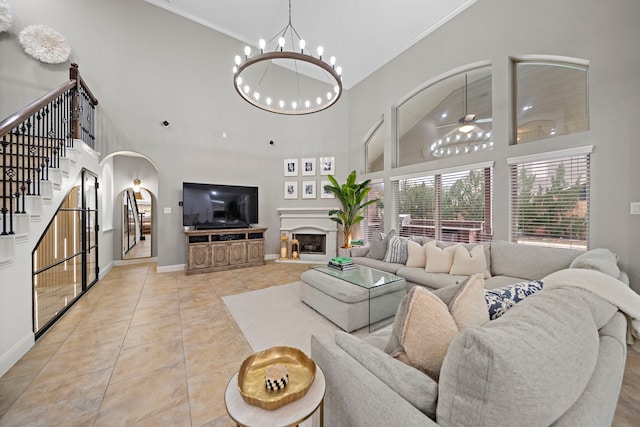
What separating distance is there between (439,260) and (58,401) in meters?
3.75

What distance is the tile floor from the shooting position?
4.95ft

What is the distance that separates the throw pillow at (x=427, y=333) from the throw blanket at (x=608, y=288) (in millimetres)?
858

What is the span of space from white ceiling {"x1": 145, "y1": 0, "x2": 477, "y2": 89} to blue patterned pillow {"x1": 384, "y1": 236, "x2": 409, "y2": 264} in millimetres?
3872

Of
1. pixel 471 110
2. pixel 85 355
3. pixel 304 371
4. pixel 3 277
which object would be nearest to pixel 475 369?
pixel 304 371

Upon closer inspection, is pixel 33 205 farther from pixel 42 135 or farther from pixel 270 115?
pixel 270 115

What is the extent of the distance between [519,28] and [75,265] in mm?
6972

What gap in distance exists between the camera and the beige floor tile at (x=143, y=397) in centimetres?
149

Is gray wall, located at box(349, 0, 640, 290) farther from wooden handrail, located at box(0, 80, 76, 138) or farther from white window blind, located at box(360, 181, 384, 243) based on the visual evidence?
wooden handrail, located at box(0, 80, 76, 138)

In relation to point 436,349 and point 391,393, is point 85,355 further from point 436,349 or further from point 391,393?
point 436,349

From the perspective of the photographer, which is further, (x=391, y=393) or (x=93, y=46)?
(x=93, y=46)

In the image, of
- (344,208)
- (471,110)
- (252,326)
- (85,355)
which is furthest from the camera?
(344,208)

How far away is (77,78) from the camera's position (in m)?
3.48

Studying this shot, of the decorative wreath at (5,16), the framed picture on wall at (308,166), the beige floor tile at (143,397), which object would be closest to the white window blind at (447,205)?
the framed picture on wall at (308,166)

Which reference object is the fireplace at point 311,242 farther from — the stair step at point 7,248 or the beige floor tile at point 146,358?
the stair step at point 7,248
